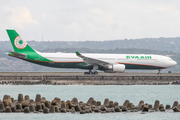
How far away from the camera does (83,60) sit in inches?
2621

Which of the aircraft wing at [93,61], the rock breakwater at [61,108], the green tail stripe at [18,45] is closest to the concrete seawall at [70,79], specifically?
the aircraft wing at [93,61]

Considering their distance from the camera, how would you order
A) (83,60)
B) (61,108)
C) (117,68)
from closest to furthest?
(61,108) → (117,68) → (83,60)

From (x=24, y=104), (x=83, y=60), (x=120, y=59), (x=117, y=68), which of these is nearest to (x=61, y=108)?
(x=24, y=104)

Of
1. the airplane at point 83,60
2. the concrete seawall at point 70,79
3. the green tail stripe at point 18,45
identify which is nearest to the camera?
the concrete seawall at point 70,79

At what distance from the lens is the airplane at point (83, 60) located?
66062 mm

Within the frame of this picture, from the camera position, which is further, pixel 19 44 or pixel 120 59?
pixel 19 44

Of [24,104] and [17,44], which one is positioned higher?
[17,44]

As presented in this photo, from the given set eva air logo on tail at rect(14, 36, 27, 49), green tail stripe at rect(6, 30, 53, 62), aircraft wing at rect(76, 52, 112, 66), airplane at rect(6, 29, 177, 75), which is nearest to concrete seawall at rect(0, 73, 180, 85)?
airplane at rect(6, 29, 177, 75)

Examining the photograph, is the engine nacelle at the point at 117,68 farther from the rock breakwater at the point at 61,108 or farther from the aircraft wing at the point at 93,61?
the rock breakwater at the point at 61,108

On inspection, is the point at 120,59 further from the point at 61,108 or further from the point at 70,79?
the point at 61,108

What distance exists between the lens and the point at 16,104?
3344 centimetres

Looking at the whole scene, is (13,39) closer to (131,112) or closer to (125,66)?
(125,66)

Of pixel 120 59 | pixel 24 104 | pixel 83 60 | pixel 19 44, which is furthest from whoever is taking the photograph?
pixel 19 44

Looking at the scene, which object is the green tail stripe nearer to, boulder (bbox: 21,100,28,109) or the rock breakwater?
the rock breakwater
